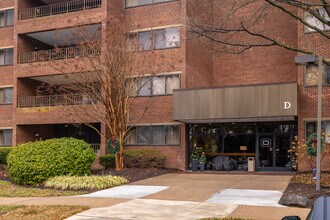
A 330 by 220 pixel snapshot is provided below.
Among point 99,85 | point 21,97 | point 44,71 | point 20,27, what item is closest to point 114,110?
point 99,85

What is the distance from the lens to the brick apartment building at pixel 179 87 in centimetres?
2175

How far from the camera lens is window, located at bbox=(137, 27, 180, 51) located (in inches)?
1002

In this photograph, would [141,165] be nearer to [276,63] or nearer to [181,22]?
[181,22]

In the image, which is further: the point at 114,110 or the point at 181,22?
the point at 181,22

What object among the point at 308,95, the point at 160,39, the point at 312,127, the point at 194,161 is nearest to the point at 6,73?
the point at 160,39

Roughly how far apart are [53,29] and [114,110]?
10.2 m

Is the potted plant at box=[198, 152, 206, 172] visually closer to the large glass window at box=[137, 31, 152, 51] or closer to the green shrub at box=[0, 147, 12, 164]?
the large glass window at box=[137, 31, 152, 51]

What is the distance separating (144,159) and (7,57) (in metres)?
15.1

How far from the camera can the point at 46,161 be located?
17.9 m

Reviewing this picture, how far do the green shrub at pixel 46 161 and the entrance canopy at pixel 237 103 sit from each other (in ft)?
21.1

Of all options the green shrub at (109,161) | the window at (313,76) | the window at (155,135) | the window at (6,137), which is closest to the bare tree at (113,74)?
the window at (155,135)

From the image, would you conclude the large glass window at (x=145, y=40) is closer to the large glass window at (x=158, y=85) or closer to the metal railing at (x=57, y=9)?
the large glass window at (x=158, y=85)

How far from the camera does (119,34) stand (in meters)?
24.0

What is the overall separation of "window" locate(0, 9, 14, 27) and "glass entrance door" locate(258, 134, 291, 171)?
20.8 metres
